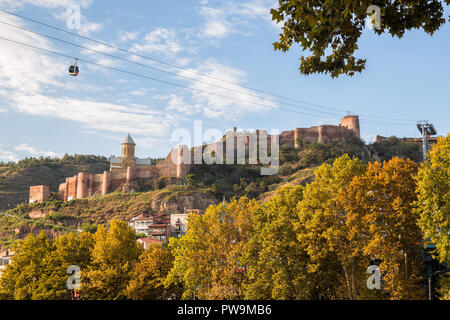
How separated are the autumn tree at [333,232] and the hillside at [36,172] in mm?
117208

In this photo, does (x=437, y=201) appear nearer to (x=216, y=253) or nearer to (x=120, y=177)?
(x=216, y=253)

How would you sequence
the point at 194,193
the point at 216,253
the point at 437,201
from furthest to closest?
the point at 194,193
the point at 216,253
the point at 437,201

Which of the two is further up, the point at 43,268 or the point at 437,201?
the point at 437,201

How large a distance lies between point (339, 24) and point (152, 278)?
2777 cm

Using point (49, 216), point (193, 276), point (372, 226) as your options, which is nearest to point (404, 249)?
point (372, 226)

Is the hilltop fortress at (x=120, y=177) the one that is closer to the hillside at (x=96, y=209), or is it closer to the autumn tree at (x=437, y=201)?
the hillside at (x=96, y=209)

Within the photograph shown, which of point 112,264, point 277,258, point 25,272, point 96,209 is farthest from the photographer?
point 96,209

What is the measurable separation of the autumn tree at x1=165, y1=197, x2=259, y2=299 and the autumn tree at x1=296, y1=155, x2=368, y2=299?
430 cm

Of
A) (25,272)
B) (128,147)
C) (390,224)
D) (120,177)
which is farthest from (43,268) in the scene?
(128,147)

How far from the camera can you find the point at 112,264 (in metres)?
32.0

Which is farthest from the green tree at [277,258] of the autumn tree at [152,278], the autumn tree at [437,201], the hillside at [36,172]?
the hillside at [36,172]

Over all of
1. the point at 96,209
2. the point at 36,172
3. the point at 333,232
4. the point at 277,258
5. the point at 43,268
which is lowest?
the point at 43,268

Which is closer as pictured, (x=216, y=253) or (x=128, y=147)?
(x=216, y=253)

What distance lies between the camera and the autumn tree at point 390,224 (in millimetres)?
22859
